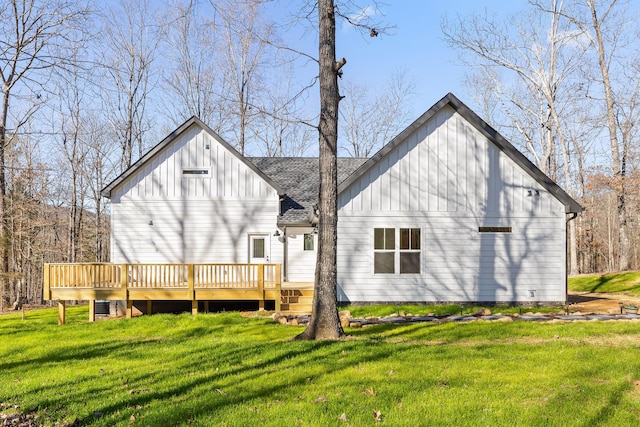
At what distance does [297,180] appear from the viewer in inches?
775

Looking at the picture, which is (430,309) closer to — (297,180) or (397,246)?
(397,246)

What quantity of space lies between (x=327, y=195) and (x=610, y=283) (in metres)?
18.9

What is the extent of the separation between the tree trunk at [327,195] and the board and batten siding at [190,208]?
756 cm

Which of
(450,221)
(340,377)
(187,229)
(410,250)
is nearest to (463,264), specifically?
(450,221)

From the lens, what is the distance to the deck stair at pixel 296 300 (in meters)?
14.2

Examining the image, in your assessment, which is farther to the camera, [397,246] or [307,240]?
[307,240]

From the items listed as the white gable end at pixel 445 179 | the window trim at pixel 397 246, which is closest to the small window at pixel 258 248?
the white gable end at pixel 445 179

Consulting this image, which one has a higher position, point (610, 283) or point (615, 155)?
point (615, 155)

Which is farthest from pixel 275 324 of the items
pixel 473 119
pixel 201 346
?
pixel 473 119

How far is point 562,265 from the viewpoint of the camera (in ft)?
46.2

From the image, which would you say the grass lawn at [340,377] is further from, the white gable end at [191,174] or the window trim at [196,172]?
the window trim at [196,172]

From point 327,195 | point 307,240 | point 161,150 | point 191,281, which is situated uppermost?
point 161,150

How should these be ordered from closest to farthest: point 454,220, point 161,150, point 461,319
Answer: point 461,319 → point 454,220 → point 161,150

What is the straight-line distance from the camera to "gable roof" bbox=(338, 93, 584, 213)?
13859 mm
